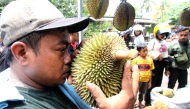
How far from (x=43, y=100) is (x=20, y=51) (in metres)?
0.24

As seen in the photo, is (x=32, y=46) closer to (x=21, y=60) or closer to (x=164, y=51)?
(x=21, y=60)

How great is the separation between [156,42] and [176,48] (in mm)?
411

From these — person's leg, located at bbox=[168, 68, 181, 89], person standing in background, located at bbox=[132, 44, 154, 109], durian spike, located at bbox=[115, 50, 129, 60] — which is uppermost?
durian spike, located at bbox=[115, 50, 129, 60]

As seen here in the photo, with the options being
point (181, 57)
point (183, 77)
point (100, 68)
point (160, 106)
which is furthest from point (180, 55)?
point (100, 68)

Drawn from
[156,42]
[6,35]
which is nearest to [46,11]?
[6,35]

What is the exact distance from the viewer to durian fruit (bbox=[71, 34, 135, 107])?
0.96 meters

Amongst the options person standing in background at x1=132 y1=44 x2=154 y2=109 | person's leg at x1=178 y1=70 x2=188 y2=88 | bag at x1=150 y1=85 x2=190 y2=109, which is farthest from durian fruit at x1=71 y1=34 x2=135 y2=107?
A: person's leg at x1=178 y1=70 x2=188 y2=88

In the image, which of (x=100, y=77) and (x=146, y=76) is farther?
(x=146, y=76)

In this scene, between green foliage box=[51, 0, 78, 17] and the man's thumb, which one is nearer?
the man's thumb

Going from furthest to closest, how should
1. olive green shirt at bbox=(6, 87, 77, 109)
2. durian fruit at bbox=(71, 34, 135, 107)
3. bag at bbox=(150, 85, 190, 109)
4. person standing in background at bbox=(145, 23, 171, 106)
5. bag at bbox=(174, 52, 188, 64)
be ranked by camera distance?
person standing in background at bbox=(145, 23, 171, 106)
bag at bbox=(174, 52, 188, 64)
bag at bbox=(150, 85, 190, 109)
durian fruit at bbox=(71, 34, 135, 107)
olive green shirt at bbox=(6, 87, 77, 109)

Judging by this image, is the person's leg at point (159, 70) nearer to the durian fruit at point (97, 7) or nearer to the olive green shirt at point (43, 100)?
the durian fruit at point (97, 7)

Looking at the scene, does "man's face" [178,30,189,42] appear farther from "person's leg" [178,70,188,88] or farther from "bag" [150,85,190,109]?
"bag" [150,85,190,109]

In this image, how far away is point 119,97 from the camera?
908 mm

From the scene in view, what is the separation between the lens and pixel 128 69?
3.05ft
